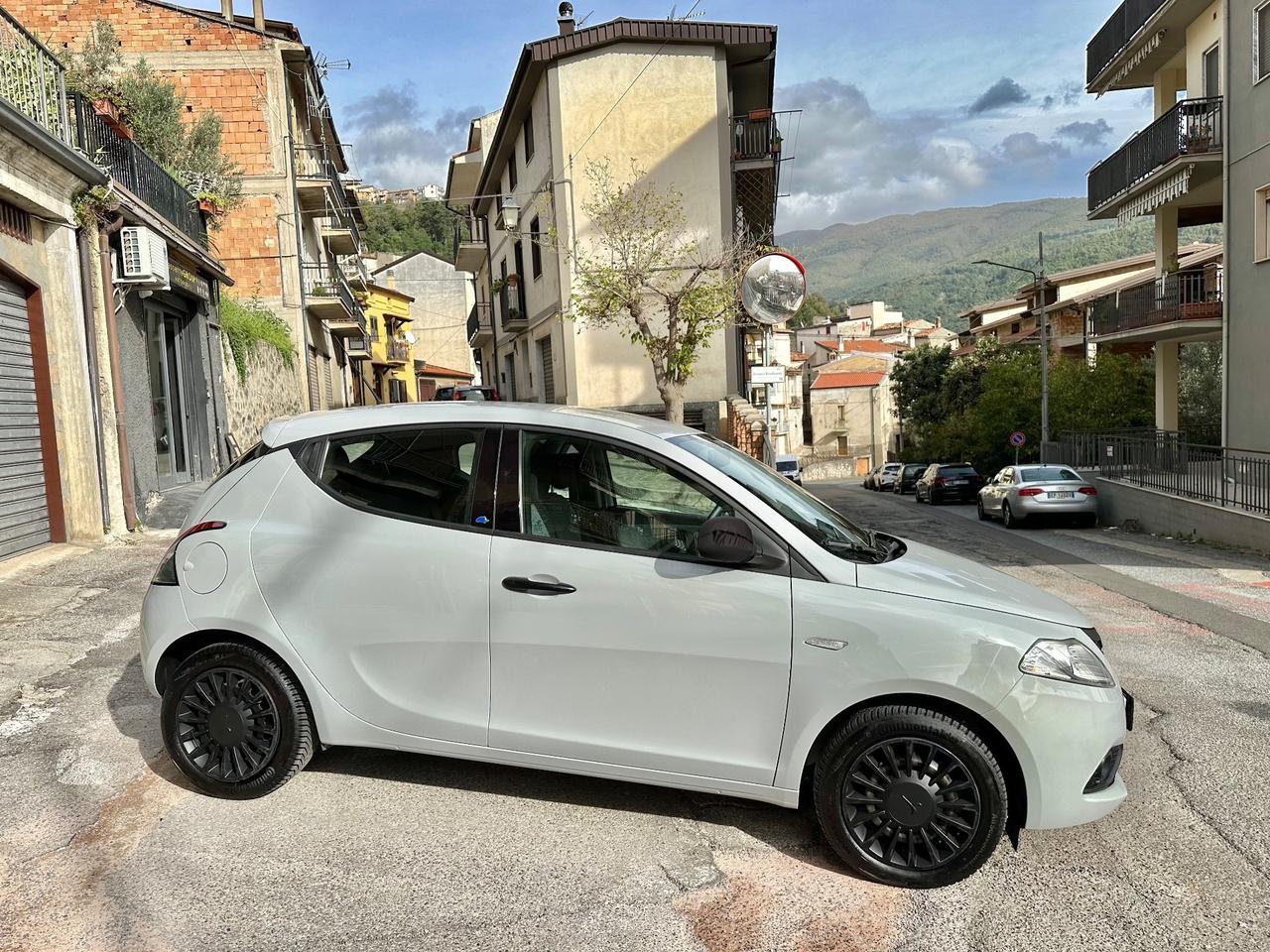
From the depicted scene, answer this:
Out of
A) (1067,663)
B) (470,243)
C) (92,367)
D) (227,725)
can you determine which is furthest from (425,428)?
(470,243)

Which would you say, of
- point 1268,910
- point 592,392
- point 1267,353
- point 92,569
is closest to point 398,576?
point 1268,910

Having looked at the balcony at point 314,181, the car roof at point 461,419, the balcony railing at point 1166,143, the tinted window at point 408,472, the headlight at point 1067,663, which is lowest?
the headlight at point 1067,663

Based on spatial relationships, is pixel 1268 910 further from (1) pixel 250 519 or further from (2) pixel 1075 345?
(2) pixel 1075 345

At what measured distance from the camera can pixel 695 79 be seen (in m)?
23.7

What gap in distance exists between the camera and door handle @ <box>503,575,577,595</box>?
11.3ft

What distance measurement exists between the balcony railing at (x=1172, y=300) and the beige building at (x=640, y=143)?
9.39 metres

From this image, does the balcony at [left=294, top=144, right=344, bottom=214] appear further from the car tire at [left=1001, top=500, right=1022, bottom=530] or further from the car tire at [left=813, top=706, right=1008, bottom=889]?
the car tire at [left=813, top=706, right=1008, bottom=889]

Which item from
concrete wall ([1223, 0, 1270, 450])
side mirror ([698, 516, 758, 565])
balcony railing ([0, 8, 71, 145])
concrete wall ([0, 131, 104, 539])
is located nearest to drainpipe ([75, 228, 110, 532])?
concrete wall ([0, 131, 104, 539])

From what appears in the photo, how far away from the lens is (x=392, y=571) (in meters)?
3.64

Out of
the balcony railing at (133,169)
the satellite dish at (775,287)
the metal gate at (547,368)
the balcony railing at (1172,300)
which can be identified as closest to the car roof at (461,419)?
the balcony railing at (133,169)

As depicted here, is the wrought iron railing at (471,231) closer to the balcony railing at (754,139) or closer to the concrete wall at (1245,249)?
the balcony railing at (754,139)

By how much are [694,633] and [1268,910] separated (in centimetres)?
210

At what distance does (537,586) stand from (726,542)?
75cm

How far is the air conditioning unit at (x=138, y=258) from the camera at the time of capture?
36.4 ft
